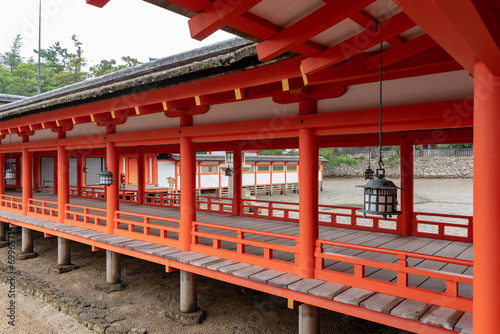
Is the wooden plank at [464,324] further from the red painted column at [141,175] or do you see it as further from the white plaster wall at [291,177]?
the white plaster wall at [291,177]

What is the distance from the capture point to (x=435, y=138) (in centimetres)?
743

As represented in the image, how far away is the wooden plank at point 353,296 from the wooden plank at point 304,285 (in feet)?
1.38

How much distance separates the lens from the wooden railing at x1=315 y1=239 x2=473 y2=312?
3.98m

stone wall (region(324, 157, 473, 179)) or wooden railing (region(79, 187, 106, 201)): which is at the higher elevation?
stone wall (region(324, 157, 473, 179))

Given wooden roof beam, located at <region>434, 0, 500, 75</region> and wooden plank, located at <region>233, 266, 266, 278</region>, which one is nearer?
wooden roof beam, located at <region>434, 0, 500, 75</region>

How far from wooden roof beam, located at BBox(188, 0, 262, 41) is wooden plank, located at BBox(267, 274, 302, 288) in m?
3.80

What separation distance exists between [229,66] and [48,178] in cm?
2056

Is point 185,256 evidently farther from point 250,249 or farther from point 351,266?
point 351,266

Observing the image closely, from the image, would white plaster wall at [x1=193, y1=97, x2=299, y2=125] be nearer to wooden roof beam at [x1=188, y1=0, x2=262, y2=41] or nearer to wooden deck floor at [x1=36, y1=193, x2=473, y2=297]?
wooden deck floor at [x1=36, y1=193, x2=473, y2=297]

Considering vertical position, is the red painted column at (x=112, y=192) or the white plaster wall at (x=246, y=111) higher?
the white plaster wall at (x=246, y=111)

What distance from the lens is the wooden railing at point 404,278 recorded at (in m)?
3.98

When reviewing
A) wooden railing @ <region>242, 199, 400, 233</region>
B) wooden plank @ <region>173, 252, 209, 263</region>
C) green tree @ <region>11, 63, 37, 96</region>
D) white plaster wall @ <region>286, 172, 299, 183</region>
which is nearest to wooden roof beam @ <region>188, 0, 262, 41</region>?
wooden railing @ <region>242, 199, 400, 233</region>

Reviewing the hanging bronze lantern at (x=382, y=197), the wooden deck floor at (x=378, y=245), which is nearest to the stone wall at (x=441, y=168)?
the wooden deck floor at (x=378, y=245)

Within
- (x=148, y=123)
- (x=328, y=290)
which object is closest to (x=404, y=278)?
(x=328, y=290)
